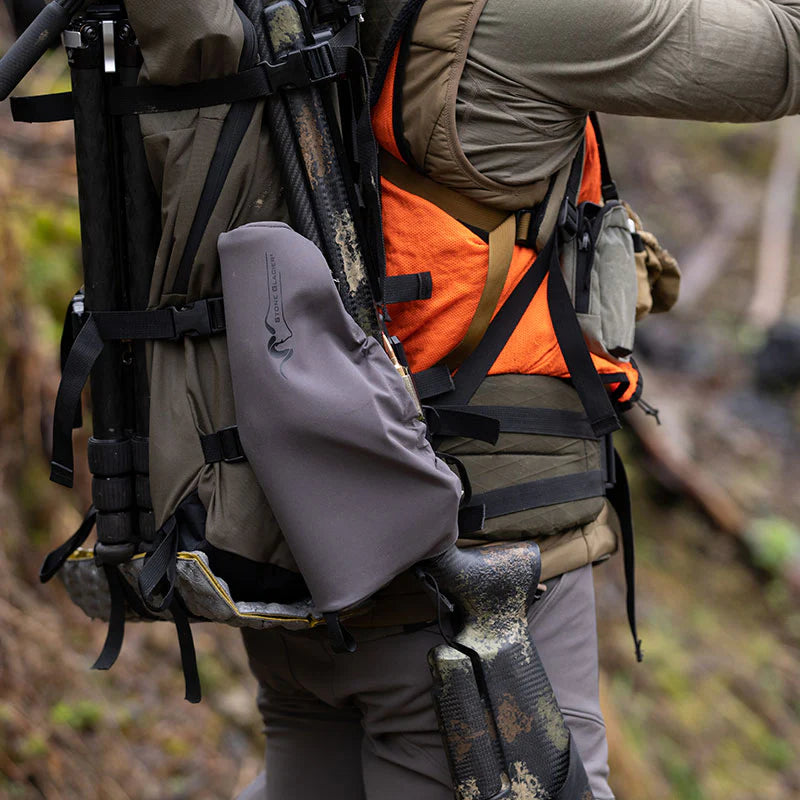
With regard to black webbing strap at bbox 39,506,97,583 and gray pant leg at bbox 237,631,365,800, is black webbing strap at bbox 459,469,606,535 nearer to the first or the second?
gray pant leg at bbox 237,631,365,800

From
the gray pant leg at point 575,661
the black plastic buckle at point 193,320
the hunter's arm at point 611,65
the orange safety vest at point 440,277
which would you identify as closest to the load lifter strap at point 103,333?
the black plastic buckle at point 193,320

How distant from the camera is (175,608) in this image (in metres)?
2.00

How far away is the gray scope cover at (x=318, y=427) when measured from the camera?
1.81 metres

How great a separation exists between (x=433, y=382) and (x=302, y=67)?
67 cm

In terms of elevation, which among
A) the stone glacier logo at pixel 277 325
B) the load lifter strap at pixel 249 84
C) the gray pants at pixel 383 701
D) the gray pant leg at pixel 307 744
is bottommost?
the gray pant leg at pixel 307 744

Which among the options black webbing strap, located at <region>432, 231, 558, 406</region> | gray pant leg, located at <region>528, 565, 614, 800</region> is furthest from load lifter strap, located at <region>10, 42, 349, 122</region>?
gray pant leg, located at <region>528, 565, 614, 800</region>

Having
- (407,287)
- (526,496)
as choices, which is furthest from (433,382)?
(526,496)

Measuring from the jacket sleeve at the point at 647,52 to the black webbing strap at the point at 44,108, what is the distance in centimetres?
81

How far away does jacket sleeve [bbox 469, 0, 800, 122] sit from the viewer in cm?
189

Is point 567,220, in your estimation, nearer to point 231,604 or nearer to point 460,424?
point 460,424

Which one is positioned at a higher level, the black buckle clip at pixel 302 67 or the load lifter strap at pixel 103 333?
the black buckle clip at pixel 302 67

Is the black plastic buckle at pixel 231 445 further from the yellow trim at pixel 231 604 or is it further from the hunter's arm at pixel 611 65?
the hunter's arm at pixel 611 65

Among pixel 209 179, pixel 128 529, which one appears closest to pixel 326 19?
pixel 209 179

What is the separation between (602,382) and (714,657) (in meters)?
4.31
